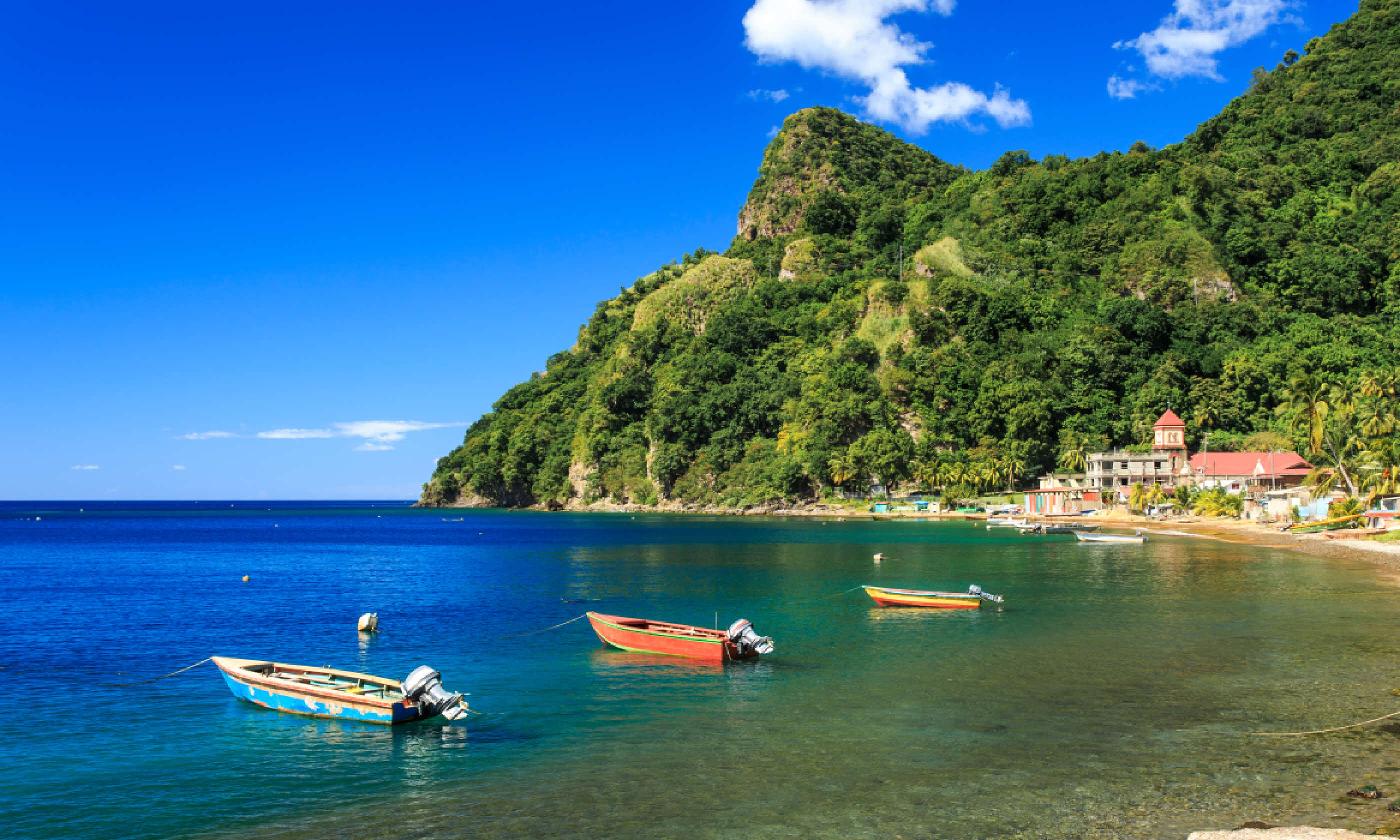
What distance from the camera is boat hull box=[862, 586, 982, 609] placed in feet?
131

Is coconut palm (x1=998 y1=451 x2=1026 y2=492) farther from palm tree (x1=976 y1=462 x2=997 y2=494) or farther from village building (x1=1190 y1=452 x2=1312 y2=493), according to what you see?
village building (x1=1190 y1=452 x2=1312 y2=493)

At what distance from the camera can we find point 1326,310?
130750mm

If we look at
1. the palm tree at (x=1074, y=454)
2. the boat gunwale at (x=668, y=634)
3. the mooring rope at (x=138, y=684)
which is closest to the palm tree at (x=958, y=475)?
the palm tree at (x=1074, y=454)

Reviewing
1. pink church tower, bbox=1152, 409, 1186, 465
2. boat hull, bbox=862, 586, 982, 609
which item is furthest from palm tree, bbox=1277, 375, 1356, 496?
boat hull, bbox=862, 586, 982, 609

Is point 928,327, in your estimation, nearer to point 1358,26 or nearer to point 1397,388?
point 1397,388

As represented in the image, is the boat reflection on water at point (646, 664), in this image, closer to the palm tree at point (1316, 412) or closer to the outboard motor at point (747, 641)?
the outboard motor at point (747, 641)

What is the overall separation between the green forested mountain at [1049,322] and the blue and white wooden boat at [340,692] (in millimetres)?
99799

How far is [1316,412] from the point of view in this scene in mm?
79312

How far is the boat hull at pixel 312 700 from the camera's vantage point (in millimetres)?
21266

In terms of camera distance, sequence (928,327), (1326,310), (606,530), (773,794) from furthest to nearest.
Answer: (928,327) < (1326,310) < (606,530) < (773,794)

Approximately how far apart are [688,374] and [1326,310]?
10533 cm

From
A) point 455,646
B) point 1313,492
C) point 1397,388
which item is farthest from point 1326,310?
point 455,646

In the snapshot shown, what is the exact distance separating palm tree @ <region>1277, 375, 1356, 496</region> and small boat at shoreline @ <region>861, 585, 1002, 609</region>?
179ft

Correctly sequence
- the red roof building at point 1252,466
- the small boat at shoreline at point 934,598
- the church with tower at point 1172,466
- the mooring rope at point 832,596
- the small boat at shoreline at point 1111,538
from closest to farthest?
→ 1. the small boat at shoreline at point 934,598
2. the mooring rope at point 832,596
3. the small boat at shoreline at point 1111,538
4. the red roof building at point 1252,466
5. the church with tower at point 1172,466
